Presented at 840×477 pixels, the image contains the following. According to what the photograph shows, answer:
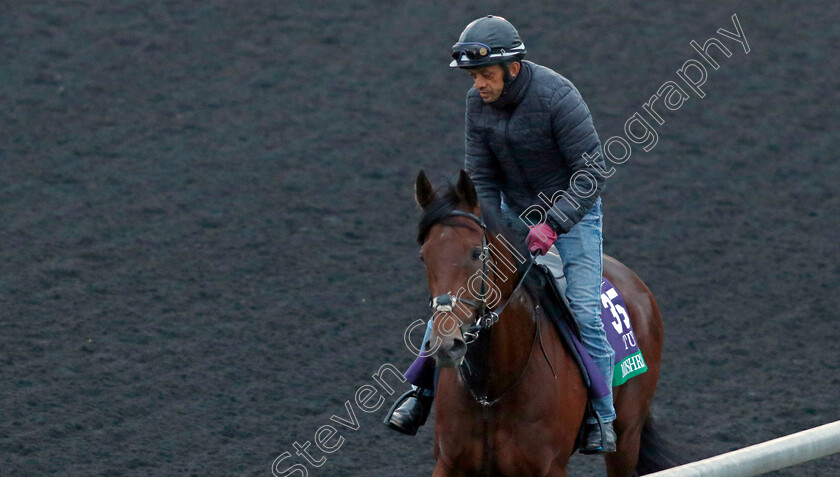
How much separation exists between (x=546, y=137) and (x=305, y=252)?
375cm

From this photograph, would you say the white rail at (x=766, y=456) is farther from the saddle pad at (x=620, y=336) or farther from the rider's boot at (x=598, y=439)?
the saddle pad at (x=620, y=336)

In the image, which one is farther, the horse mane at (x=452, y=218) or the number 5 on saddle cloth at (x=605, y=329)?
the number 5 on saddle cloth at (x=605, y=329)

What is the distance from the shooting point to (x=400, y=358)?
675 cm

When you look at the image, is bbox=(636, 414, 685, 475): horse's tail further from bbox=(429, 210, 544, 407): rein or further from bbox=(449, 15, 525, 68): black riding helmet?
bbox=(449, 15, 525, 68): black riding helmet

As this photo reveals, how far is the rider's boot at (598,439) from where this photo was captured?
14.9 feet

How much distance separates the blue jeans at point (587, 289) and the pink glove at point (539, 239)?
17.4 inches

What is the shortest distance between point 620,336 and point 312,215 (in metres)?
3.81

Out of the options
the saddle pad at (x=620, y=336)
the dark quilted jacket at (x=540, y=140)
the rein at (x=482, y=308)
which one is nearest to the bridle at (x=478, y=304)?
the rein at (x=482, y=308)

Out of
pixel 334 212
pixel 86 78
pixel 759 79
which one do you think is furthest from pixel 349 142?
pixel 759 79

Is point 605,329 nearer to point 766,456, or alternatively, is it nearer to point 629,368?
point 629,368

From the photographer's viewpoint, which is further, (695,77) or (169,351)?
(695,77)

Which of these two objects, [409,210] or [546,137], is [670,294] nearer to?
[409,210]

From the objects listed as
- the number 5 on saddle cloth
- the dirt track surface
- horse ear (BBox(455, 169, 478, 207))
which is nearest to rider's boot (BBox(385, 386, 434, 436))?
the number 5 on saddle cloth

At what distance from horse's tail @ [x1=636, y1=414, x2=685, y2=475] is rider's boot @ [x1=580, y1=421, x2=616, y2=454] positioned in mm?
897
